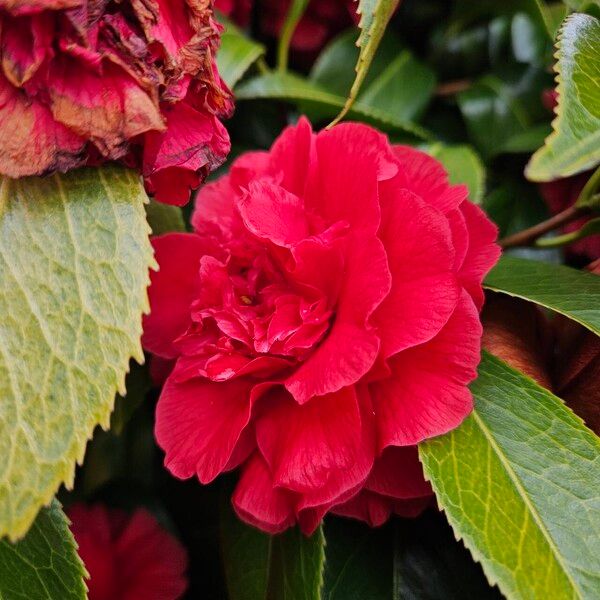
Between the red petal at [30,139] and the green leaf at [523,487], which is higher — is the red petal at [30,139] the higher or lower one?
the higher one

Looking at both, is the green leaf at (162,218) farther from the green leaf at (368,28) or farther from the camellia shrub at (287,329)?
the green leaf at (368,28)

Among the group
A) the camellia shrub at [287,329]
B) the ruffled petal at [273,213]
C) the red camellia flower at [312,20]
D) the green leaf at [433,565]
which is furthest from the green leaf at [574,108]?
the red camellia flower at [312,20]

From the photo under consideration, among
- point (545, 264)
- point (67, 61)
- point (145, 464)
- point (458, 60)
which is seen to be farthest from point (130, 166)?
point (458, 60)

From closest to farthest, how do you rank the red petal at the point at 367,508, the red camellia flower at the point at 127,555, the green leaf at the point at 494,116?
1. the red petal at the point at 367,508
2. the red camellia flower at the point at 127,555
3. the green leaf at the point at 494,116

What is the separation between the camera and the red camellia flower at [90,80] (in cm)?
30

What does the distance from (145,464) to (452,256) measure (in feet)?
1.39

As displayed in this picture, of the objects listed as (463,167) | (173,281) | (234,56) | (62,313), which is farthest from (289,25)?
(62,313)

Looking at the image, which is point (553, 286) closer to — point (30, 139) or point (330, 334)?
point (330, 334)

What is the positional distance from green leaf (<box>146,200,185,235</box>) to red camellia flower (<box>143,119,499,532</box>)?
7 cm

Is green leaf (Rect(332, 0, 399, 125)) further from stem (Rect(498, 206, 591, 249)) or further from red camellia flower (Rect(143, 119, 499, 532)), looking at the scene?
stem (Rect(498, 206, 591, 249))

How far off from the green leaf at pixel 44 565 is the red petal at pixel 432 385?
17 cm

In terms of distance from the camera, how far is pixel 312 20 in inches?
29.5

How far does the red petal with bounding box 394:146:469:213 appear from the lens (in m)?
0.39

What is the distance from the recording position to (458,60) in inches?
30.7
